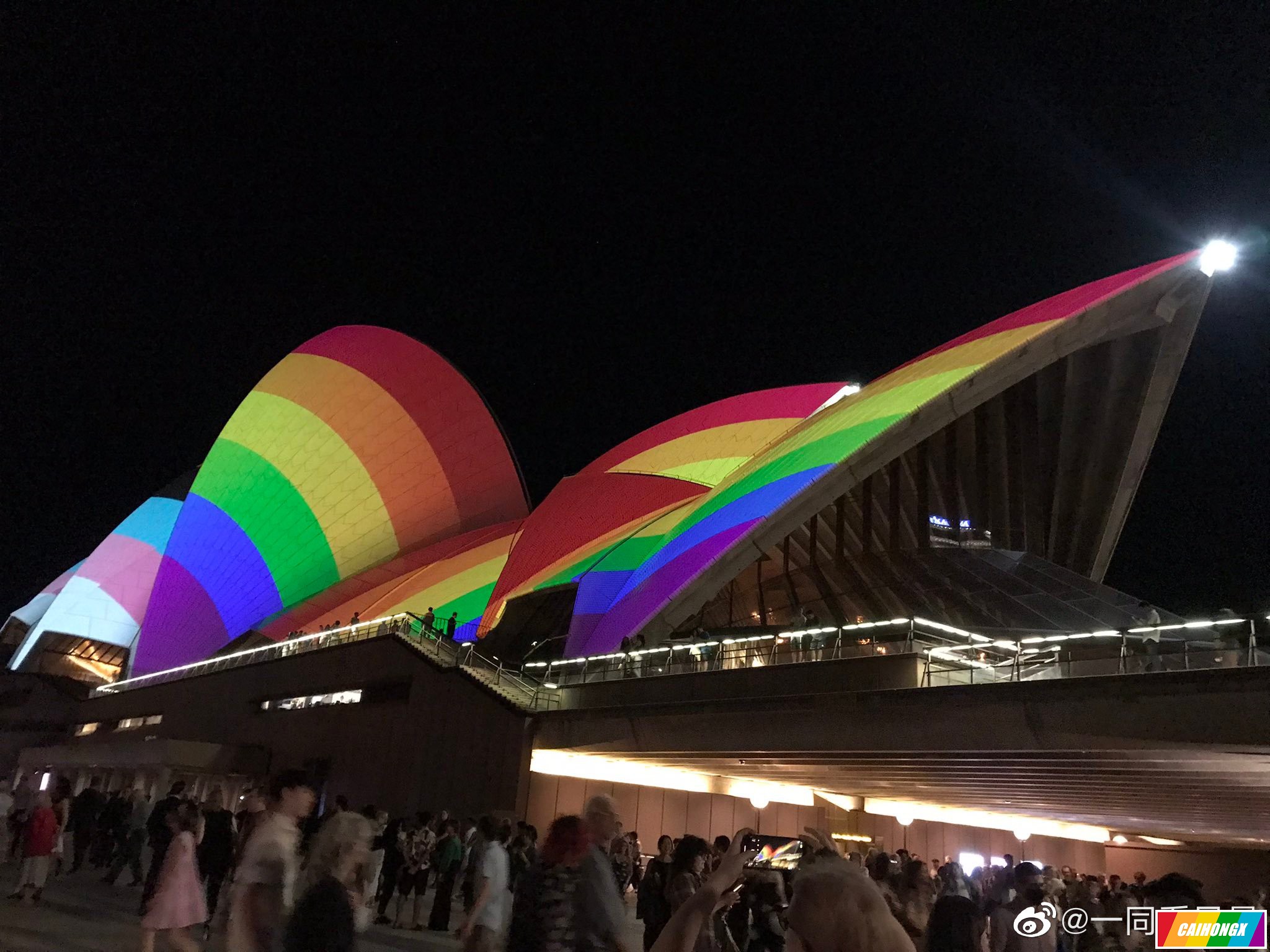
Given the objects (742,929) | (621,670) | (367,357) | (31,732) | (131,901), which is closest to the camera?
(742,929)

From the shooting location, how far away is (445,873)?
35.5 ft

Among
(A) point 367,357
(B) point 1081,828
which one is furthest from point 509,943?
(A) point 367,357

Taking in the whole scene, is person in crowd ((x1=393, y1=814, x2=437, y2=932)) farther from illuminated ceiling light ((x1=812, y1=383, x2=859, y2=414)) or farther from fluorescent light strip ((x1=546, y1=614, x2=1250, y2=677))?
illuminated ceiling light ((x1=812, y1=383, x2=859, y2=414))

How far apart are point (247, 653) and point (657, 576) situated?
1493cm

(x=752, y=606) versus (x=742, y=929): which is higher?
(x=752, y=606)

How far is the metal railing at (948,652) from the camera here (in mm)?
9992

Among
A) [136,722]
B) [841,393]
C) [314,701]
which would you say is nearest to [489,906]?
[314,701]

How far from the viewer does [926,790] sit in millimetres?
16828

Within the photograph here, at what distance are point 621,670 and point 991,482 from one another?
48.0 feet

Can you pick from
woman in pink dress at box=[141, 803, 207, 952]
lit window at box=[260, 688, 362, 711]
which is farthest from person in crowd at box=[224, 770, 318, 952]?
lit window at box=[260, 688, 362, 711]

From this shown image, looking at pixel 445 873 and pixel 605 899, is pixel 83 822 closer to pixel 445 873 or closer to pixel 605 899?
pixel 445 873

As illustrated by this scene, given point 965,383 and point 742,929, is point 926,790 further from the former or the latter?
point 742,929

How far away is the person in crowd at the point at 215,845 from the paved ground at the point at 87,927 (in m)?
0.50

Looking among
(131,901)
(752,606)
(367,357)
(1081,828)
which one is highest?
(367,357)
